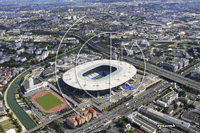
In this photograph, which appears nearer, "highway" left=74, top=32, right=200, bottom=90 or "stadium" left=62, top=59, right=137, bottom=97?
"stadium" left=62, top=59, right=137, bottom=97

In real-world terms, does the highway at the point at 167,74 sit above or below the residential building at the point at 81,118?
above

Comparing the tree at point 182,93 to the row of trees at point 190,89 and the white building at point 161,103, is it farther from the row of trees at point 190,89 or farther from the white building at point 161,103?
the white building at point 161,103

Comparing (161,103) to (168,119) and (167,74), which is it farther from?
(167,74)

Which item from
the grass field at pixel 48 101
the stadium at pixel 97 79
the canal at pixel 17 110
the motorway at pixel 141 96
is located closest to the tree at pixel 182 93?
the motorway at pixel 141 96

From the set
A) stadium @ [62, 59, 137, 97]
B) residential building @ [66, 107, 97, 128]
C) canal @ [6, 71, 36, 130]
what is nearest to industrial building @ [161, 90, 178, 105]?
stadium @ [62, 59, 137, 97]

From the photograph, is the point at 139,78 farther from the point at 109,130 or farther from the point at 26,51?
the point at 26,51

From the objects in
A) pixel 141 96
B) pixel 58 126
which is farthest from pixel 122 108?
pixel 58 126

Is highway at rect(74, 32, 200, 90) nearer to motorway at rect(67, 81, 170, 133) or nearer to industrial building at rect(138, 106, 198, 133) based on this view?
motorway at rect(67, 81, 170, 133)
